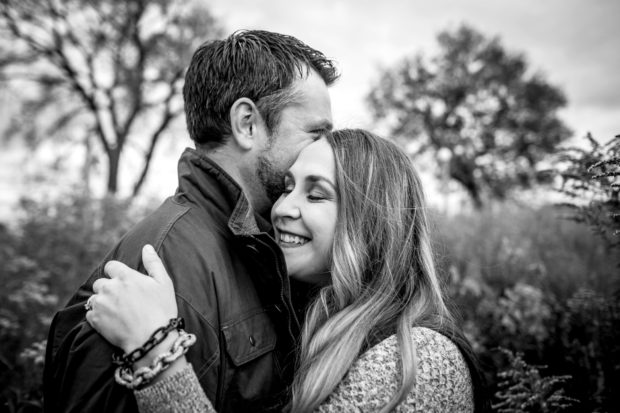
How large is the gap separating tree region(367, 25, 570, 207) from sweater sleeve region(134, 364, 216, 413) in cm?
2664

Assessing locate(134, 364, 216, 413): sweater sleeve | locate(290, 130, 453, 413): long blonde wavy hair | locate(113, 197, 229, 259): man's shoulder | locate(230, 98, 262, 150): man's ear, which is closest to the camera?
locate(134, 364, 216, 413): sweater sleeve

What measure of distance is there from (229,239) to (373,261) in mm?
687

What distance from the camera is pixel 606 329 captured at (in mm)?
2676

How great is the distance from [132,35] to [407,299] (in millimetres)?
20561

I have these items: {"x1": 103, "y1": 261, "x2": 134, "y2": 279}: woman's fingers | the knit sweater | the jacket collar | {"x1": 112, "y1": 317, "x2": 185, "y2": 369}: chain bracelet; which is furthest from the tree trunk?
the knit sweater

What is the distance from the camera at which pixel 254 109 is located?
2.26 metres

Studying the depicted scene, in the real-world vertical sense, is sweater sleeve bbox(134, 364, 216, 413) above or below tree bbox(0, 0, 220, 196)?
below

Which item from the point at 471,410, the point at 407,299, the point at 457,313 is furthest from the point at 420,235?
the point at 471,410

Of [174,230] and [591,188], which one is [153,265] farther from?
[591,188]

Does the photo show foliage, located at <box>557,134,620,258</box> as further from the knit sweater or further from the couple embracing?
the knit sweater

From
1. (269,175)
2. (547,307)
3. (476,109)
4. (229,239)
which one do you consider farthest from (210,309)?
(476,109)

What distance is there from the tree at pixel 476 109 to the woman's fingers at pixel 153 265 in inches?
1045

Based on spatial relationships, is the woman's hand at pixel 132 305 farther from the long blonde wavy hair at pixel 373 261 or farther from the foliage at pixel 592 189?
the foliage at pixel 592 189

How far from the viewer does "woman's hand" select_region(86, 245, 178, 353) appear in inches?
51.5
